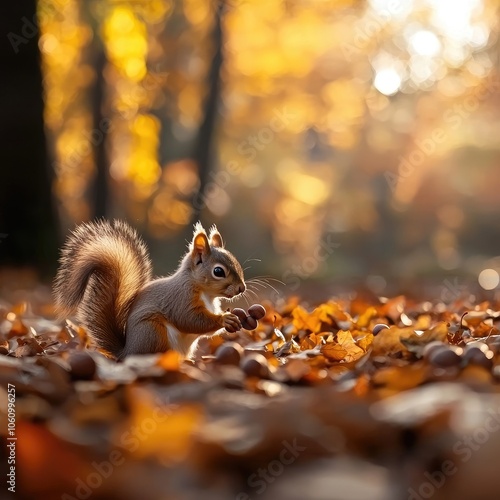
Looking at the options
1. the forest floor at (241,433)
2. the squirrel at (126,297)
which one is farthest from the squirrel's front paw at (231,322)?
the forest floor at (241,433)

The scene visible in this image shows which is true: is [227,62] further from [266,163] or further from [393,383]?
[393,383]

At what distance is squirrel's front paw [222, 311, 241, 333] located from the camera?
117 inches

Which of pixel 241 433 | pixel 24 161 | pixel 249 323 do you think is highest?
pixel 241 433

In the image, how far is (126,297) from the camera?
10.3ft

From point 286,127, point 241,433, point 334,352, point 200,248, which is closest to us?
point 241,433

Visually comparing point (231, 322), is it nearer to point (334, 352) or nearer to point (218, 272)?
point (218, 272)

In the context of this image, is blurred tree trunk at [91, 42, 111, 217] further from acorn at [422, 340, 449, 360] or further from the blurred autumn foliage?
acorn at [422, 340, 449, 360]

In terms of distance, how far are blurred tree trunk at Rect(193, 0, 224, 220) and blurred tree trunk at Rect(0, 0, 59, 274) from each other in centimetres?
685

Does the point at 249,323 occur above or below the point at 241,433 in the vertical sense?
below

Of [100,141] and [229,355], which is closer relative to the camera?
[229,355]

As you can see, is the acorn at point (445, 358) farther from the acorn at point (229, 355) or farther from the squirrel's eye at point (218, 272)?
the squirrel's eye at point (218, 272)

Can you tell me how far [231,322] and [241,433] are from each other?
1.58 metres

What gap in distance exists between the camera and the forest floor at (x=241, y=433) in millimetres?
1245

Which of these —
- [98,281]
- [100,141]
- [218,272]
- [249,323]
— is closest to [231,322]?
[249,323]
